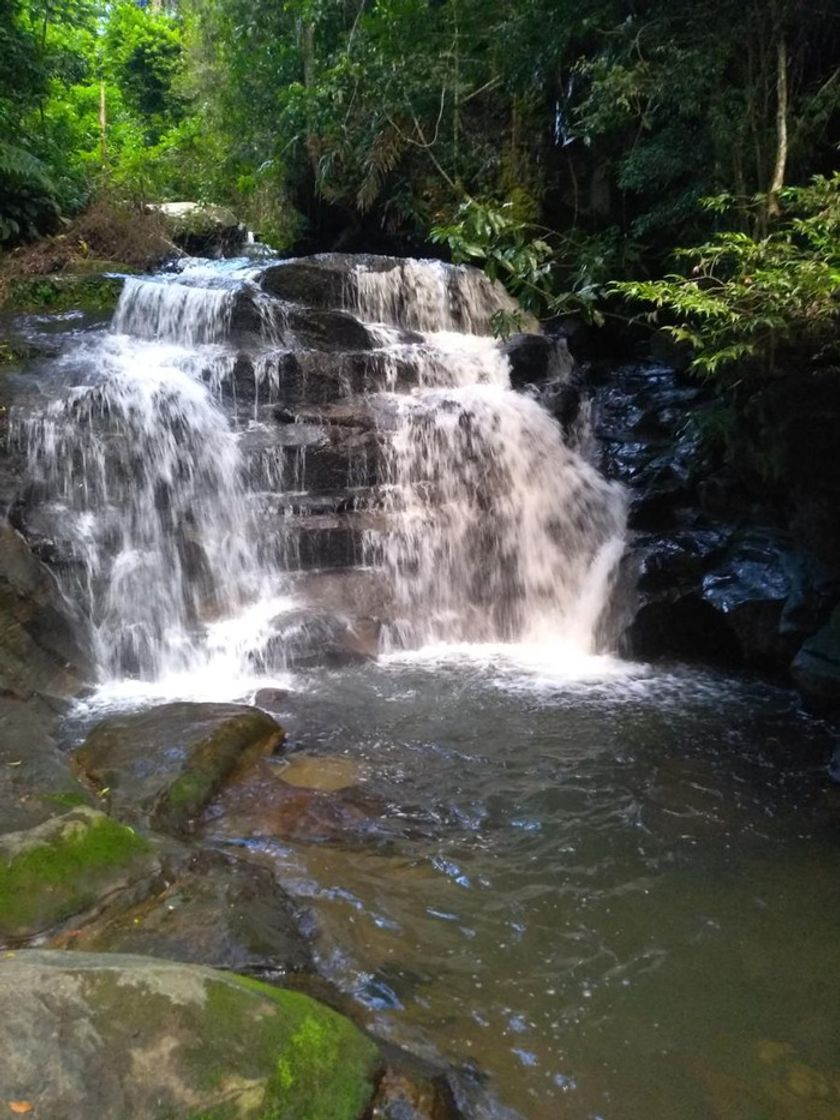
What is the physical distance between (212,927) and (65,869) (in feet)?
2.16

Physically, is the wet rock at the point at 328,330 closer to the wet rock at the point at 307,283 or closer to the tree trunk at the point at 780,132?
the wet rock at the point at 307,283

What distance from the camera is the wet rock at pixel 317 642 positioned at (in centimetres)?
757

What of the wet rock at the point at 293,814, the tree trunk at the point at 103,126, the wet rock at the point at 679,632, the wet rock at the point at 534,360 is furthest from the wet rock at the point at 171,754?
the tree trunk at the point at 103,126

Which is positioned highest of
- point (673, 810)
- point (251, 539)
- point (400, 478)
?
point (400, 478)

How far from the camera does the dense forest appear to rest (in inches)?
257

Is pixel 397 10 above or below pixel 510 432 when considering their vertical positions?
above

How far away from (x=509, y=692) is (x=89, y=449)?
15.4 ft

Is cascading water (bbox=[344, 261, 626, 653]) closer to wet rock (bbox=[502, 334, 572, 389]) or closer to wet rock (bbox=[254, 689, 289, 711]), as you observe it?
wet rock (bbox=[502, 334, 572, 389])

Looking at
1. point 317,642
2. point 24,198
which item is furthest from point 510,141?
point 317,642

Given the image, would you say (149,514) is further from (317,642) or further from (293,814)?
(293,814)

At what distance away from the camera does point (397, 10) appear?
42.5ft

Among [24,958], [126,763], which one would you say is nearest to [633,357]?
[126,763]

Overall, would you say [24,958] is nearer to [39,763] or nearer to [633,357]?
[39,763]

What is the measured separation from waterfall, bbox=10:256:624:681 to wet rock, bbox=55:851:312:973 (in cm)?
368
